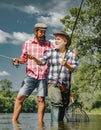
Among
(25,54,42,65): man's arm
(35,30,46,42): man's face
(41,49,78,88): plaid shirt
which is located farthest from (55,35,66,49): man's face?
(35,30,46,42): man's face

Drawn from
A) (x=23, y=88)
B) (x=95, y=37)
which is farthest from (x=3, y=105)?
(x=23, y=88)

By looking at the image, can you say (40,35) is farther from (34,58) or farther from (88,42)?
(88,42)

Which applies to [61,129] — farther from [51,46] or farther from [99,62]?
[99,62]

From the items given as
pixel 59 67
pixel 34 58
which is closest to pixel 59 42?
pixel 59 67

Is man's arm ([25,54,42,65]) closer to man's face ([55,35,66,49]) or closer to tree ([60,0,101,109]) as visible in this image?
man's face ([55,35,66,49])

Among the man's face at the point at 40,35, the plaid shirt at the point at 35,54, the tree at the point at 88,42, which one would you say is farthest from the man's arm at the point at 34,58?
the tree at the point at 88,42

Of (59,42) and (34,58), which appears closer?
(59,42)

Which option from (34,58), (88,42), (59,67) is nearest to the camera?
(59,67)

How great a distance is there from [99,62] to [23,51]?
32.4m

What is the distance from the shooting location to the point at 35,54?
10875 mm

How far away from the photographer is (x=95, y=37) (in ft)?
144

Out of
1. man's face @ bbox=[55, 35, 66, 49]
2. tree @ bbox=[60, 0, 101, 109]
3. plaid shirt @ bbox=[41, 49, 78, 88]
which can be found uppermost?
tree @ bbox=[60, 0, 101, 109]

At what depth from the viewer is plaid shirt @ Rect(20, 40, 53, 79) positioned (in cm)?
1081

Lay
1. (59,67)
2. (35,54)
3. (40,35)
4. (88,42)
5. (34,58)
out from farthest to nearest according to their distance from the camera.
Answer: (88,42) < (35,54) < (40,35) < (34,58) < (59,67)
